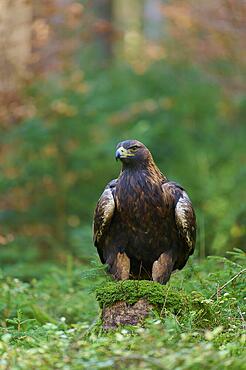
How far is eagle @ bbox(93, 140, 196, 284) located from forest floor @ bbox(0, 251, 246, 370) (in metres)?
0.26

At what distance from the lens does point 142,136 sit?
15.7 meters

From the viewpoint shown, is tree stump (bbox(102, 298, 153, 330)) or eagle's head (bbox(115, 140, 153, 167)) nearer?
tree stump (bbox(102, 298, 153, 330))

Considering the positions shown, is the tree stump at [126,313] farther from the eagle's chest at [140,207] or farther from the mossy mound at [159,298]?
the eagle's chest at [140,207]

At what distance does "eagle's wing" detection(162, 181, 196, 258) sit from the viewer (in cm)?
792

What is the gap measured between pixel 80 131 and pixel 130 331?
28.8ft

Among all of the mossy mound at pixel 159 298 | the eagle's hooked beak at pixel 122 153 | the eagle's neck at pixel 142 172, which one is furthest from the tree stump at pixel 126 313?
the eagle's hooked beak at pixel 122 153

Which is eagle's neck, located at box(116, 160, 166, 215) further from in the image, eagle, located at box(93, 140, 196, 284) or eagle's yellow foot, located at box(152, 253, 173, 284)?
eagle's yellow foot, located at box(152, 253, 173, 284)

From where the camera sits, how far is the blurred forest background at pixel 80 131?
14.5 m

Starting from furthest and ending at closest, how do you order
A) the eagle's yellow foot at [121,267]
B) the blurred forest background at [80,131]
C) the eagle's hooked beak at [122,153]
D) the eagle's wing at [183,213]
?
the blurred forest background at [80,131] → the eagle's hooked beak at [122,153] → the eagle's yellow foot at [121,267] → the eagle's wing at [183,213]

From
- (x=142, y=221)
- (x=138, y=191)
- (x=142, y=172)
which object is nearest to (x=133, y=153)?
(x=142, y=172)

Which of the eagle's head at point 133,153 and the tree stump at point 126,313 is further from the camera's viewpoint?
the eagle's head at point 133,153

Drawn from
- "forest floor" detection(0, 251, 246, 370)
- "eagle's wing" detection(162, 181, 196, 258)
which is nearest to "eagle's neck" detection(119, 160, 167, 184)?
"eagle's wing" detection(162, 181, 196, 258)

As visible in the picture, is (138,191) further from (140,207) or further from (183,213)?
(183,213)

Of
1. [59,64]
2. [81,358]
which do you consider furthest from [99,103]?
[81,358]
